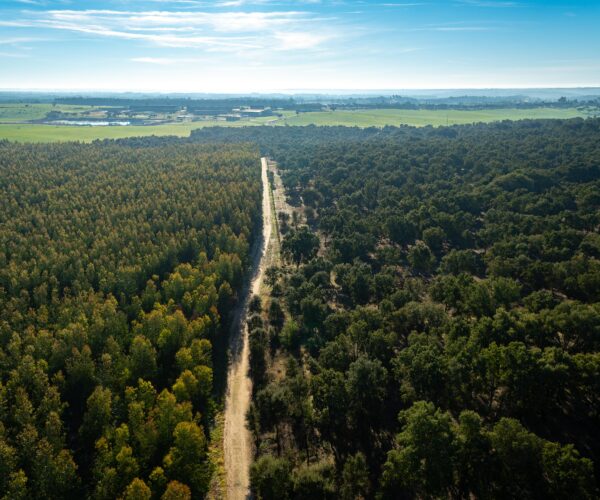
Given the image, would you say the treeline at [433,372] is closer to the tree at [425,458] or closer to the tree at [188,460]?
the tree at [425,458]

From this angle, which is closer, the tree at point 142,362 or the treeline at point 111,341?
the treeline at point 111,341

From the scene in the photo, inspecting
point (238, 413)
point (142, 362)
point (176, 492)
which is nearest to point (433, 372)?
point (238, 413)

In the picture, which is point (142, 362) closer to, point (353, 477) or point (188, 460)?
point (188, 460)

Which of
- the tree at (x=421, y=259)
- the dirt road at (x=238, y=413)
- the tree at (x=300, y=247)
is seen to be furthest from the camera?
the tree at (x=300, y=247)

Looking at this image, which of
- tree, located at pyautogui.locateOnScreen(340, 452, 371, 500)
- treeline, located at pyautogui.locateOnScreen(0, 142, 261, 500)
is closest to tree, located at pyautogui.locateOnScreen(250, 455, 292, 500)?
tree, located at pyautogui.locateOnScreen(340, 452, 371, 500)

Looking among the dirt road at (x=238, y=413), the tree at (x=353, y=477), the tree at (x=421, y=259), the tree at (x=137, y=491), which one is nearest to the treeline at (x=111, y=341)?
the tree at (x=137, y=491)

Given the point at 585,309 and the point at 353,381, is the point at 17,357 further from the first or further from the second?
the point at 585,309

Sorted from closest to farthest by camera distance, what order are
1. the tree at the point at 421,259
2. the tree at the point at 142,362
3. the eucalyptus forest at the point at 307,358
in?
the eucalyptus forest at the point at 307,358
the tree at the point at 142,362
the tree at the point at 421,259
